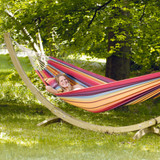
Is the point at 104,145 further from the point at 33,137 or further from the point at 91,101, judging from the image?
the point at 33,137

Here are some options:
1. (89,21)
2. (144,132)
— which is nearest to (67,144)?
(144,132)

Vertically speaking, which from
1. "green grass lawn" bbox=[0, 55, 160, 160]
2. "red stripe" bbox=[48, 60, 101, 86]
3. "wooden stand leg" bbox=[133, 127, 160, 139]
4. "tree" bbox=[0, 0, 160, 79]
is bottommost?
"green grass lawn" bbox=[0, 55, 160, 160]

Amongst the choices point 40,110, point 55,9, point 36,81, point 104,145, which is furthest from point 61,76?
point 36,81

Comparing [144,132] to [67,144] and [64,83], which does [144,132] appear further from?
[64,83]

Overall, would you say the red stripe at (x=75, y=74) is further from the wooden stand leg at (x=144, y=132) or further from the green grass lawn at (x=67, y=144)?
the wooden stand leg at (x=144, y=132)

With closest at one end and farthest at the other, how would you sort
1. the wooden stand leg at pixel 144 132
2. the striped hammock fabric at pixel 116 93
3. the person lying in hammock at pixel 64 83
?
the striped hammock fabric at pixel 116 93
the wooden stand leg at pixel 144 132
the person lying in hammock at pixel 64 83

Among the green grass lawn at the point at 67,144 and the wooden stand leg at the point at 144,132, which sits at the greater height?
the wooden stand leg at the point at 144,132

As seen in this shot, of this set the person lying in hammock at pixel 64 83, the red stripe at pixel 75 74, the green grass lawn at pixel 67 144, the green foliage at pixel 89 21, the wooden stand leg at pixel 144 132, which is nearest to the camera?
the green grass lawn at pixel 67 144

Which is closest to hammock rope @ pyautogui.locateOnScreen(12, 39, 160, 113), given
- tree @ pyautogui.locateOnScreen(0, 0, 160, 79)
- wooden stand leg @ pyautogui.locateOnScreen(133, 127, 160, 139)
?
wooden stand leg @ pyautogui.locateOnScreen(133, 127, 160, 139)

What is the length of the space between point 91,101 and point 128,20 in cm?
208

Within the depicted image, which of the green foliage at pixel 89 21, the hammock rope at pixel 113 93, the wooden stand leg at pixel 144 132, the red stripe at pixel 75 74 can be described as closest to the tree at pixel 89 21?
the green foliage at pixel 89 21

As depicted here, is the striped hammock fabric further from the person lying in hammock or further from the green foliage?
the green foliage

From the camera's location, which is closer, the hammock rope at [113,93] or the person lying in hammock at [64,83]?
the hammock rope at [113,93]

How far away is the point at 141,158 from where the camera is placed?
2709 millimetres
